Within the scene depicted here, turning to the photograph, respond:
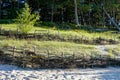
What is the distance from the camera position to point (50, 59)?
78.5ft

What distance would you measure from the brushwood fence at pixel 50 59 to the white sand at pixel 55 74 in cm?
110

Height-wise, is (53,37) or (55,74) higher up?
(53,37)

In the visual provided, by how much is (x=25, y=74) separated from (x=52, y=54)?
21.6 feet

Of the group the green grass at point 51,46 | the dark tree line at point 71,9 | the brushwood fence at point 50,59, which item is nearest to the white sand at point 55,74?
the brushwood fence at point 50,59

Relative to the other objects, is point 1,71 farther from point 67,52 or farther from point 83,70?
point 67,52

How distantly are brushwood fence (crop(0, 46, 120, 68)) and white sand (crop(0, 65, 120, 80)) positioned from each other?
1.10 m

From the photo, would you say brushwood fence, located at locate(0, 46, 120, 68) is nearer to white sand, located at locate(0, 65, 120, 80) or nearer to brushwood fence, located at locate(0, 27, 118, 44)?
white sand, located at locate(0, 65, 120, 80)

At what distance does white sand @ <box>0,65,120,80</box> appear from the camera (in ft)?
61.2

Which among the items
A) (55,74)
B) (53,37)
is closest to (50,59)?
(55,74)

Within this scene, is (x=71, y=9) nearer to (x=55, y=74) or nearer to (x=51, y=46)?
(x=51, y=46)

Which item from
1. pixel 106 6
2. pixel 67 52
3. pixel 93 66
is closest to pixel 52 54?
pixel 67 52

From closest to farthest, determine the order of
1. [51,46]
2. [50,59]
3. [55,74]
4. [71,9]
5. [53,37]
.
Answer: [55,74] < [50,59] < [51,46] < [53,37] < [71,9]

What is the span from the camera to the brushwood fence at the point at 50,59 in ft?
74.3

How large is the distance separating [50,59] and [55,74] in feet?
13.0
